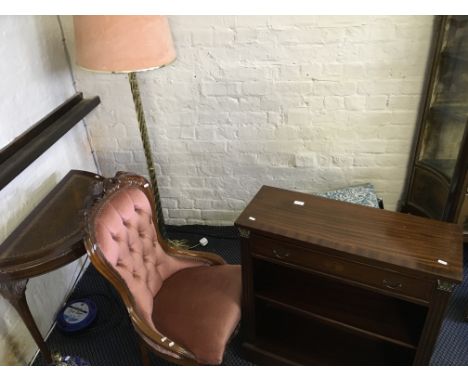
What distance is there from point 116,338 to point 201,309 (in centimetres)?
61

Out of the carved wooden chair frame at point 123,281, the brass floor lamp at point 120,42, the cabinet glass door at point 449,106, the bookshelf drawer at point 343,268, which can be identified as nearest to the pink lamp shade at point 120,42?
the brass floor lamp at point 120,42

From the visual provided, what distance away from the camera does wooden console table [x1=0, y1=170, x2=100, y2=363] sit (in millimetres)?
1351

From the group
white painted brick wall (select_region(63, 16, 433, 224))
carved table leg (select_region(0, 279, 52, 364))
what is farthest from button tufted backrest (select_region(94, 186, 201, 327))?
white painted brick wall (select_region(63, 16, 433, 224))

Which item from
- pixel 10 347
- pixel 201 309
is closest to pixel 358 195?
pixel 201 309

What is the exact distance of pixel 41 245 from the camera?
141 centimetres

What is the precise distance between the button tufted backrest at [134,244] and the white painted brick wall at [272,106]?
0.74 m

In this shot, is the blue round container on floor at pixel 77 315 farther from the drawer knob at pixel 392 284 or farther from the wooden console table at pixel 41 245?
the drawer knob at pixel 392 284

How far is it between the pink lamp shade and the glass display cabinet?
1222mm

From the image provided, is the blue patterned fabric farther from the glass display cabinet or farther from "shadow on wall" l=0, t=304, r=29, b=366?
"shadow on wall" l=0, t=304, r=29, b=366

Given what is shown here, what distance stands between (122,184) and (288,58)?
3.28 feet

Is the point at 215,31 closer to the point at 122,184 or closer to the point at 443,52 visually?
the point at 122,184

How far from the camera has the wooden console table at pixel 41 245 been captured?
135 cm

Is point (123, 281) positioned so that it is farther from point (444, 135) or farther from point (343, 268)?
point (444, 135)
